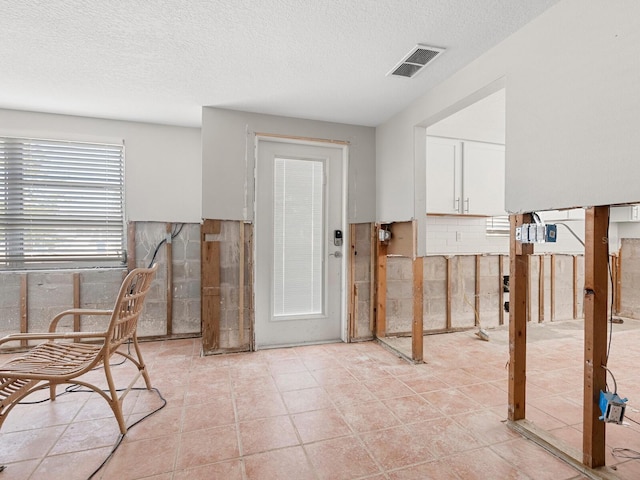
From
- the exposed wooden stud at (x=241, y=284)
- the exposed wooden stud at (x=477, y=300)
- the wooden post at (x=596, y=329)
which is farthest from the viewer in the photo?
the exposed wooden stud at (x=477, y=300)

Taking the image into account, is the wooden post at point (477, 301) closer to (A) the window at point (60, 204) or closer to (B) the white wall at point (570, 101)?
(B) the white wall at point (570, 101)

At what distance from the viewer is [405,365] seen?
3.06m

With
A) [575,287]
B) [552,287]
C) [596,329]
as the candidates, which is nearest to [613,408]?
[596,329]

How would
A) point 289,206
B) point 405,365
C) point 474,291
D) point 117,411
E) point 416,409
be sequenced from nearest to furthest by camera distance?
1. point 117,411
2. point 416,409
3. point 405,365
4. point 289,206
5. point 474,291

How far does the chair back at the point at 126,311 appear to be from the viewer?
1.88 m

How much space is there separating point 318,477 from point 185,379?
5.14ft

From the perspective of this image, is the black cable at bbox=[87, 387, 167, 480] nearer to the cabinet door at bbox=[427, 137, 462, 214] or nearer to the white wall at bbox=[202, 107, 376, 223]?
the white wall at bbox=[202, 107, 376, 223]

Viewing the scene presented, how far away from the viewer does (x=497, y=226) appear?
4.56 meters

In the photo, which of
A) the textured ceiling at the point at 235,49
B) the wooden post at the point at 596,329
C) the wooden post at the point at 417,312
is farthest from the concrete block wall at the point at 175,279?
the wooden post at the point at 596,329

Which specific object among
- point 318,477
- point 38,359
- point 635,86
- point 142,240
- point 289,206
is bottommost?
point 318,477

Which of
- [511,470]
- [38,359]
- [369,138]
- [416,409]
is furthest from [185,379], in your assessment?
[369,138]

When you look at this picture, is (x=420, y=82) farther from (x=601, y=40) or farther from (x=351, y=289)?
(x=351, y=289)

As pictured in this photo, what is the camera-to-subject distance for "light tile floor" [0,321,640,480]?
66.6 inches

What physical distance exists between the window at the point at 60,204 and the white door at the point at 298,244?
1.66m
